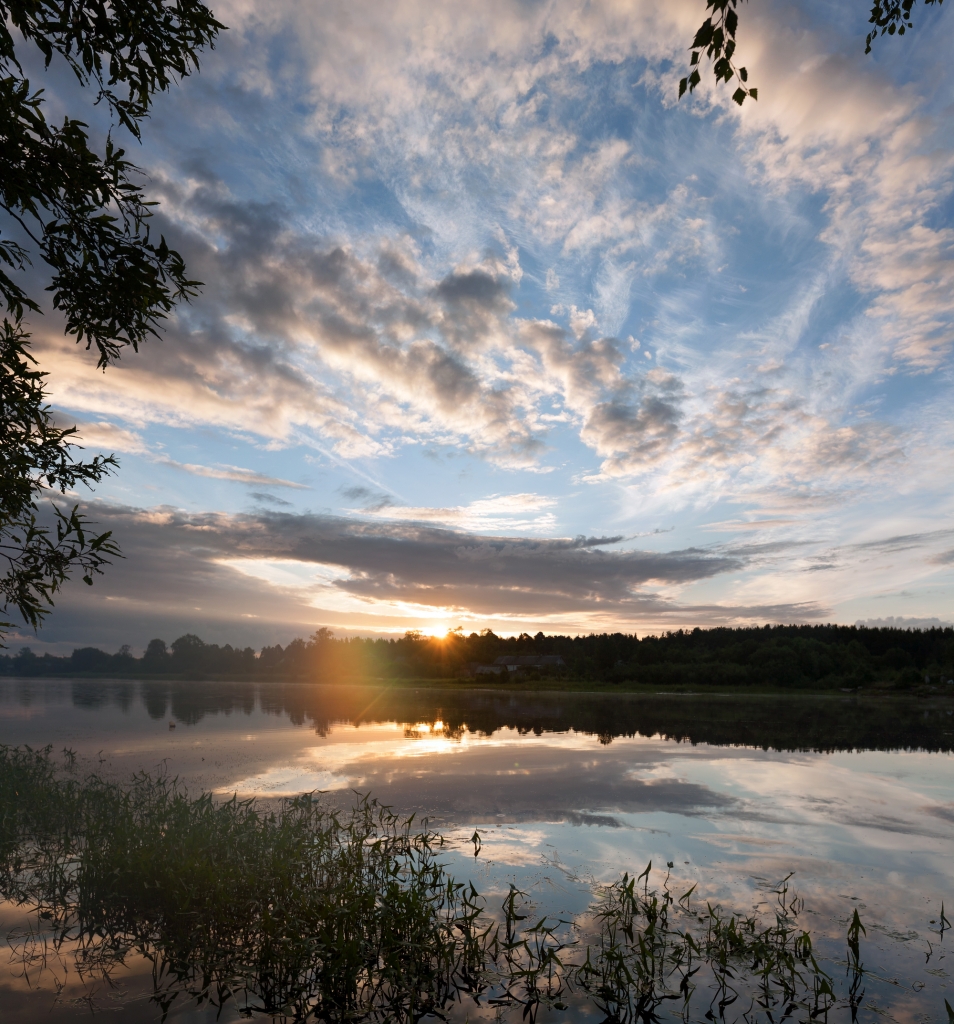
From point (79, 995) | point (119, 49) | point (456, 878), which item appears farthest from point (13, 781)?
point (119, 49)

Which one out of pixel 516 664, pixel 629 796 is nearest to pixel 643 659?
pixel 516 664

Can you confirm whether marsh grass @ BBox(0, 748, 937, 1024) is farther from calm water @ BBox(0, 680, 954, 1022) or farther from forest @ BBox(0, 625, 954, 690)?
forest @ BBox(0, 625, 954, 690)

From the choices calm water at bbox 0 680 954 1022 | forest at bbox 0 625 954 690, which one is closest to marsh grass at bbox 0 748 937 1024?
calm water at bbox 0 680 954 1022

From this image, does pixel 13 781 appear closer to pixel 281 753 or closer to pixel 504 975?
pixel 281 753

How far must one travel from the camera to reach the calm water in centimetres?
831

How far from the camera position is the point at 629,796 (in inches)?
667

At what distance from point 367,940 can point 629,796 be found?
445 inches

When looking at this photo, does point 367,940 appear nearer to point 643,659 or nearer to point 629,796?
point 629,796

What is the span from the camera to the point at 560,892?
9.59m

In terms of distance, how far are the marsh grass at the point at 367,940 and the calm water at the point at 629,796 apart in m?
0.47

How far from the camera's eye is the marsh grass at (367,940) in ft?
21.5

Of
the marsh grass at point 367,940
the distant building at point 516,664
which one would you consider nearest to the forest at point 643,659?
the distant building at point 516,664

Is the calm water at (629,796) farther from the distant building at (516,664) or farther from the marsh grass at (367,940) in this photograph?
the distant building at (516,664)

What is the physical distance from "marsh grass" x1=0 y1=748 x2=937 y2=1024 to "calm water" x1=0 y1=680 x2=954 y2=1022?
1.53 ft
